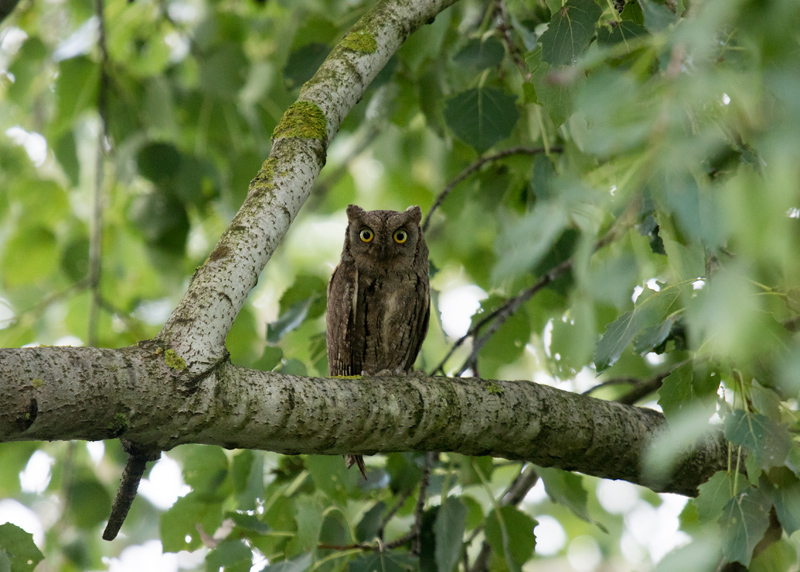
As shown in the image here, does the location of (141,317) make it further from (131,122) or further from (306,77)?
(306,77)

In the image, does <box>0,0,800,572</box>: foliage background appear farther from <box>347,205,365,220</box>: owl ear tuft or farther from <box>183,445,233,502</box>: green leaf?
<box>347,205,365,220</box>: owl ear tuft

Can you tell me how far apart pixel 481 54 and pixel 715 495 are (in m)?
1.47

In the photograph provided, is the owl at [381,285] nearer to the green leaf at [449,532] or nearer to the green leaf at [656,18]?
the green leaf at [449,532]

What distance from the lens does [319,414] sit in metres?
1.42

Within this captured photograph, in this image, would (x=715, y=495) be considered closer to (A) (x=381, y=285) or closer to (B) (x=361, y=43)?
(B) (x=361, y=43)

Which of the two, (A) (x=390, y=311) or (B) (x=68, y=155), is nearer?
(A) (x=390, y=311)

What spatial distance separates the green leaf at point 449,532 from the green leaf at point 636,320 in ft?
2.72

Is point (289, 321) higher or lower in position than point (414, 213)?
lower


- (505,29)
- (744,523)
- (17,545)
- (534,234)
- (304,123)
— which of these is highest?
(505,29)

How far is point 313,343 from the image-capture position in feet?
8.18

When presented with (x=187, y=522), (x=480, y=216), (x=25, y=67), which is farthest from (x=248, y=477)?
(x=25, y=67)

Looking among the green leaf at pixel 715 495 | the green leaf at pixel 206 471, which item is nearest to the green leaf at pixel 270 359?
the green leaf at pixel 206 471

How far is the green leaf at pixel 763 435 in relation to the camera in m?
1.20

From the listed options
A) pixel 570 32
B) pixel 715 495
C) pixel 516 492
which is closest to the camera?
pixel 715 495
